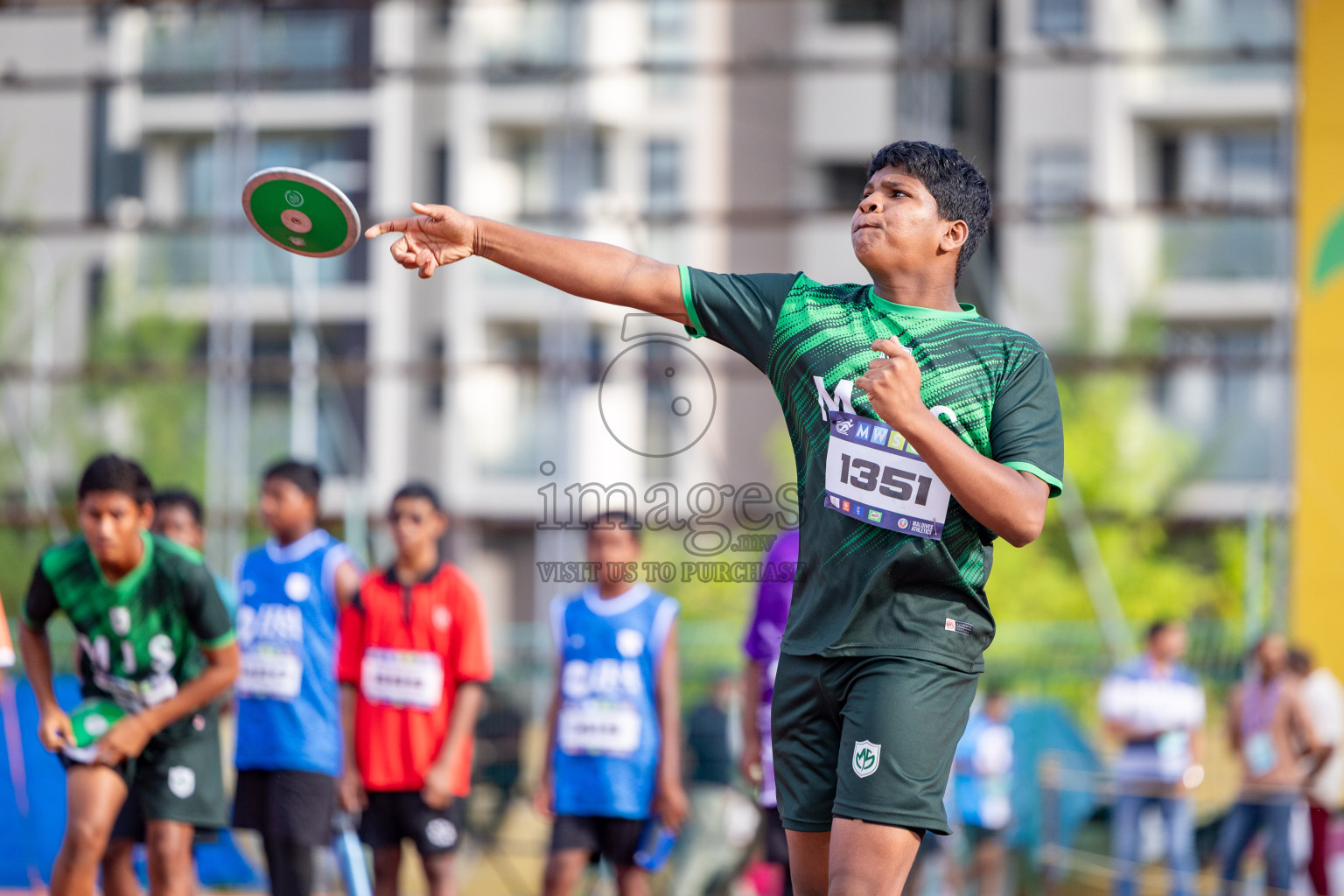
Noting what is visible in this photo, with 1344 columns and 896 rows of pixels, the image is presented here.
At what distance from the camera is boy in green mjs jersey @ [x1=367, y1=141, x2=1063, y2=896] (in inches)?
129

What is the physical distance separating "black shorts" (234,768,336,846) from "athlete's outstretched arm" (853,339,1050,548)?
4215mm

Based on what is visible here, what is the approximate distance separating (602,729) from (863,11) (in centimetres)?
2583

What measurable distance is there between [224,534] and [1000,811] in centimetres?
875

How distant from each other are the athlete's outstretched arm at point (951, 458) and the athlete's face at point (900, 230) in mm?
338

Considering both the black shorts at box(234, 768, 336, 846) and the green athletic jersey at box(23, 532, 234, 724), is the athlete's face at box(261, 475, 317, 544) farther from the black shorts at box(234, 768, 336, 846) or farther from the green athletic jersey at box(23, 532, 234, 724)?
the green athletic jersey at box(23, 532, 234, 724)

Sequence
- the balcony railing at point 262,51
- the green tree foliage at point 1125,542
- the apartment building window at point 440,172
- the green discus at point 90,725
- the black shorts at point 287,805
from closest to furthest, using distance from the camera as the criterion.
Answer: the green discus at point 90,725
the black shorts at point 287,805
the balcony railing at point 262,51
the green tree foliage at point 1125,542
the apartment building window at point 440,172

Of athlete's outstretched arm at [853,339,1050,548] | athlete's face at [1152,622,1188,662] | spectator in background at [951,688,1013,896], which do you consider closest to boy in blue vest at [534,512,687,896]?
athlete's outstretched arm at [853,339,1050,548]

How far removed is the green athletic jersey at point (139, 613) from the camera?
5.70m

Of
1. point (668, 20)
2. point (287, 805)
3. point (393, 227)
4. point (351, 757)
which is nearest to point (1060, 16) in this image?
point (668, 20)

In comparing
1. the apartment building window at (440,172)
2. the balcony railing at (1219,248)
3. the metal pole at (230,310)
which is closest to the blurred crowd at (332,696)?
the metal pole at (230,310)

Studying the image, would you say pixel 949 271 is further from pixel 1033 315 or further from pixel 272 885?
pixel 1033 315

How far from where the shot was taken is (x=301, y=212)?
364cm

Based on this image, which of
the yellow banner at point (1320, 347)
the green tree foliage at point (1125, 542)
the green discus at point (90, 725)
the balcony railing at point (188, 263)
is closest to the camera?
the green discus at point (90, 725)

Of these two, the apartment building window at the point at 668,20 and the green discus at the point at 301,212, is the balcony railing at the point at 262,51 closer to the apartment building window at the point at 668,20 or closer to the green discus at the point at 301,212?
the apartment building window at the point at 668,20
